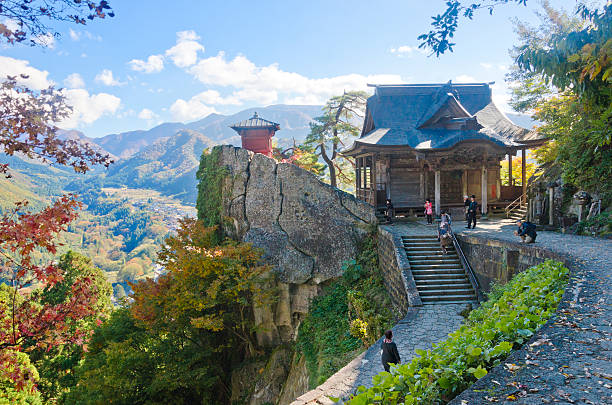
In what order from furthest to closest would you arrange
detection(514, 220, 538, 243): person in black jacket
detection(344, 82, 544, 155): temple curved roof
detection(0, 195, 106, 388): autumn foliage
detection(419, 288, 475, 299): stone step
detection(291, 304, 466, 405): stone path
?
detection(344, 82, 544, 155): temple curved roof < detection(419, 288, 475, 299): stone step < detection(514, 220, 538, 243): person in black jacket < detection(291, 304, 466, 405): stone path < detection(0, 195, 106, 388): autumn foliage

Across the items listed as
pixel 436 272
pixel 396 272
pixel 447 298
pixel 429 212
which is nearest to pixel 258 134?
pixel 429 212

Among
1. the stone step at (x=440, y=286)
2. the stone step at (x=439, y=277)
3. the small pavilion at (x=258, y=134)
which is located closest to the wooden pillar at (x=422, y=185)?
the stone step at (x=439, y=277)

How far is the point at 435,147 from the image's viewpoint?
56.9ft

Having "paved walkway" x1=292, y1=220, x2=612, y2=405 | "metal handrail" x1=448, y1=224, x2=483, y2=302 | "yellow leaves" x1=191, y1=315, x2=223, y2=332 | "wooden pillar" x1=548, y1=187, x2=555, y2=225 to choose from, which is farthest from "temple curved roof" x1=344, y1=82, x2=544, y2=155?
"yellow leaves" x1=191, y1=315, x2=223, y2=332

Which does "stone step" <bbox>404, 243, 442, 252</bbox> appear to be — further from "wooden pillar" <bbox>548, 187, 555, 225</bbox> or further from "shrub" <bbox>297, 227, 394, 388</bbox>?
"wooden pillar" <bbox>548, 187, 555, 225</bbox>

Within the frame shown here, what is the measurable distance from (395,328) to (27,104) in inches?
337

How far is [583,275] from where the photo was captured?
6.67 m

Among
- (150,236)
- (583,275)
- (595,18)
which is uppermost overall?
(595,18)

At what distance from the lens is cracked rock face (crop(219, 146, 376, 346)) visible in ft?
50.5

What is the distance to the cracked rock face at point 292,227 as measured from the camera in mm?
15391

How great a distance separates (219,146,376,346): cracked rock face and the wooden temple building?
15.2 feet

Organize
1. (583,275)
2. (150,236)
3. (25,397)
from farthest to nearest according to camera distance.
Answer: (150,236)
(25,397)
(583,275)

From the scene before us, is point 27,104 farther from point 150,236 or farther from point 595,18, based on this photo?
point 150,236

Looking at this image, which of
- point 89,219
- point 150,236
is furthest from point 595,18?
point 89,219
